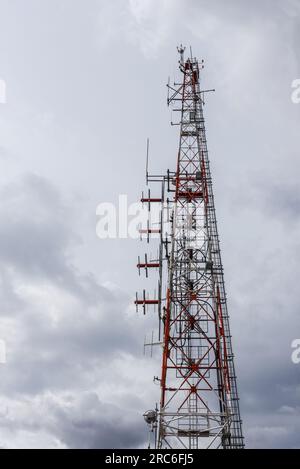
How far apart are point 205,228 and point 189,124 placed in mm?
10910

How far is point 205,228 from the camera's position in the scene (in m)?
38.8

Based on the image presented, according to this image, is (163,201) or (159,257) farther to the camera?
(163,201)

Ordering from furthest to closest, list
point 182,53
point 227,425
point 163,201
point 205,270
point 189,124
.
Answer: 1. point 182,53
2. point 189,124
3. point 163,201
4. point 205,270
5. point 227,425

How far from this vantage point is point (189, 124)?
145ft
